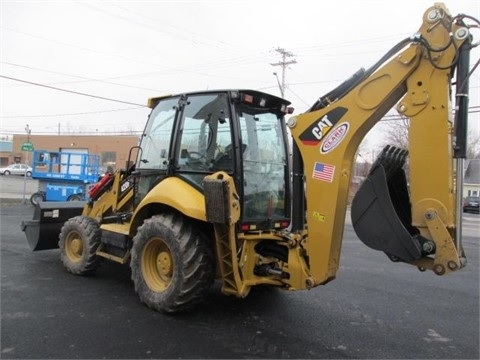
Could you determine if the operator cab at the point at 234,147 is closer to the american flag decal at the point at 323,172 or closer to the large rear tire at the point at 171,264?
the large rear tire at the point at 171,264

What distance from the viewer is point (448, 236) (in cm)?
359

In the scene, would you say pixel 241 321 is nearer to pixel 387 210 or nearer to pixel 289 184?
pixel 289 184

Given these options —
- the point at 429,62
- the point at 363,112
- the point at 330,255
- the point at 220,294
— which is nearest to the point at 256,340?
the point at 330,255

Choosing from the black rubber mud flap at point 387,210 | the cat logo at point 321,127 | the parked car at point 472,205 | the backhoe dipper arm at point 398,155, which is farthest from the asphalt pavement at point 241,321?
the parked car at point 472,205

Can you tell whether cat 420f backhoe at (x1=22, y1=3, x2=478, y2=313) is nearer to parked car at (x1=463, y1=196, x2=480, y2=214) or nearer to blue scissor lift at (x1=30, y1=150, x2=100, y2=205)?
blue scissor lift at (x1=30, y1=150, x2=100, y2=205)

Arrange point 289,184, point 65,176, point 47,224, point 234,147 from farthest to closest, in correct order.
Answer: point 65,176 < point 47,224 < point 289,184 < point 234,147

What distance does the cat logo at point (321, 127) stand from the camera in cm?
414

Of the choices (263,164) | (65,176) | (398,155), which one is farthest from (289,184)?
(65,176)

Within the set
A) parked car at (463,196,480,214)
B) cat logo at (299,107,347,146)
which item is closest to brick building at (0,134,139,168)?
parked car at (463,196,480,214)

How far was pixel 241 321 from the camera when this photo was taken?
4809 millimetres

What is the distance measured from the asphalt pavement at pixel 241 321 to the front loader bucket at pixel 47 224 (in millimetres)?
Answer: 386

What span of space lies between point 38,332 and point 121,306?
100 cm

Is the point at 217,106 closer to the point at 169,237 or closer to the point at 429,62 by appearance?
the point at 169,237

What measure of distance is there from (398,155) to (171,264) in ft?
8.45
